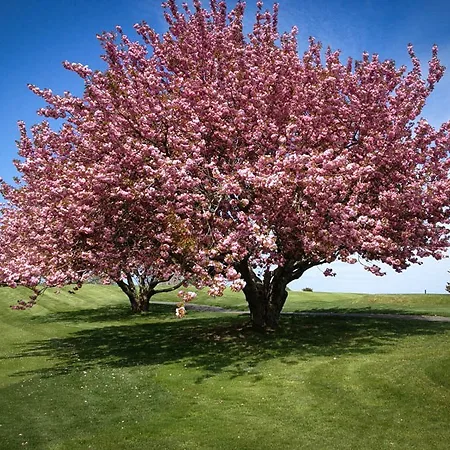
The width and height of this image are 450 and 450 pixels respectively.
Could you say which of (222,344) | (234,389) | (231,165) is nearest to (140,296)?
(222,344)

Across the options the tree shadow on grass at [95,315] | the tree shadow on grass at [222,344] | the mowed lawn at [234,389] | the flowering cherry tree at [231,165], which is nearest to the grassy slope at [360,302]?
the tree shadow on grass at [222,344]

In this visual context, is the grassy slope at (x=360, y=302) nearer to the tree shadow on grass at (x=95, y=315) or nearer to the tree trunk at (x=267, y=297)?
the tree shadow on grass at (x=95, y=315)

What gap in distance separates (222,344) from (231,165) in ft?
31.3

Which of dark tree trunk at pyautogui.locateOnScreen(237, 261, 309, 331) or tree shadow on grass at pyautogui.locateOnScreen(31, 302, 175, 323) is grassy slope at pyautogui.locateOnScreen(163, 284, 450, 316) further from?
dark tree trunk at pyautogui.locateOnScreen(237, 261, 309, 331)

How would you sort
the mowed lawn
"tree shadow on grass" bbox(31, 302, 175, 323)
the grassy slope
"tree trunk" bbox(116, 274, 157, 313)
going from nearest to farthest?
the mowed lawn, the grassy slope, "tree shadow on grass" bbox(31, 302, 175, 323), "tree trunk" bbox(116, 274, 157, 313)

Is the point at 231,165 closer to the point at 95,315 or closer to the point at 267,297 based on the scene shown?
the point at 267,297

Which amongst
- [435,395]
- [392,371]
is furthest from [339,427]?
[392,371]

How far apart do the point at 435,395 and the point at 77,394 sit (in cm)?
1221

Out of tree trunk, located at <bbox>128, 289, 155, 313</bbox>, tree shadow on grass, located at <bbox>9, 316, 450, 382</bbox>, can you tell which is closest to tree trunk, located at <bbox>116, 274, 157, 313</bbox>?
tree trunk, located at <bbox>128, 289, 155, 313</bbox>

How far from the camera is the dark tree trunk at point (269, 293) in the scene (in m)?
28.4

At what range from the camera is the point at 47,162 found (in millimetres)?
23922

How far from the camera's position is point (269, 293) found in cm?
2914

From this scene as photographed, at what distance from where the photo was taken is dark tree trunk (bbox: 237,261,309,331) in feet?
93.0

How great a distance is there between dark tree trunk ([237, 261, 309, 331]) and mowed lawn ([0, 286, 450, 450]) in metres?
0.96
